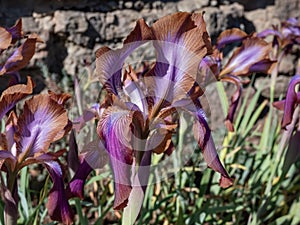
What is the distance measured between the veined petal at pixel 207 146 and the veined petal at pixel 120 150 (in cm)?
15

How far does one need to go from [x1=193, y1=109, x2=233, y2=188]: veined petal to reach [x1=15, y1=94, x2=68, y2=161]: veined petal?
0.90 feet

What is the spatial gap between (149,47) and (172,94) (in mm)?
1407

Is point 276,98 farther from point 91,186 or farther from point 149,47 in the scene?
point 91,186

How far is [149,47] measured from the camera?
2.47 m

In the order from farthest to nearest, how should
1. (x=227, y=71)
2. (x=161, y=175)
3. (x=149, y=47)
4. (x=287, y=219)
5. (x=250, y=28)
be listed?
(x=250, y=28), (x=149, y=47), (x=161, y=175), (x=287, y=219), (x=227, y=71)

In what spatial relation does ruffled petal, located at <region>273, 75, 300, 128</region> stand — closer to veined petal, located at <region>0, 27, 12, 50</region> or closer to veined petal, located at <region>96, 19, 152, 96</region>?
veined petal, located at <region>96, 19, 152, 96</region>

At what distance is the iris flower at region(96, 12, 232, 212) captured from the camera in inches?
39.2

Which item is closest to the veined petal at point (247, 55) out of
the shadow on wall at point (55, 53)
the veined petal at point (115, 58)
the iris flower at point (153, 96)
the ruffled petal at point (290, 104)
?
the ruffled petal at point (290, 104)

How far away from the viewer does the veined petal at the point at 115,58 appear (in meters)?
1.00

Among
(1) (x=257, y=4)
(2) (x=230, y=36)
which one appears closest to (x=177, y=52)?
(2) (x=230, y=36)

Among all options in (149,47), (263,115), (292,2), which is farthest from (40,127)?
(292,2)

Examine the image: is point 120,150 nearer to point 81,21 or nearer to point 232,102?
point 232,102

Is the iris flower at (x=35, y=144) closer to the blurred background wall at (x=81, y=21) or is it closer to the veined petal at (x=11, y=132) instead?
the veined petal at (x=11, y=132)

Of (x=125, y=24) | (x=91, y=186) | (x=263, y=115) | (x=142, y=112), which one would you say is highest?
(x=125, y=24)
